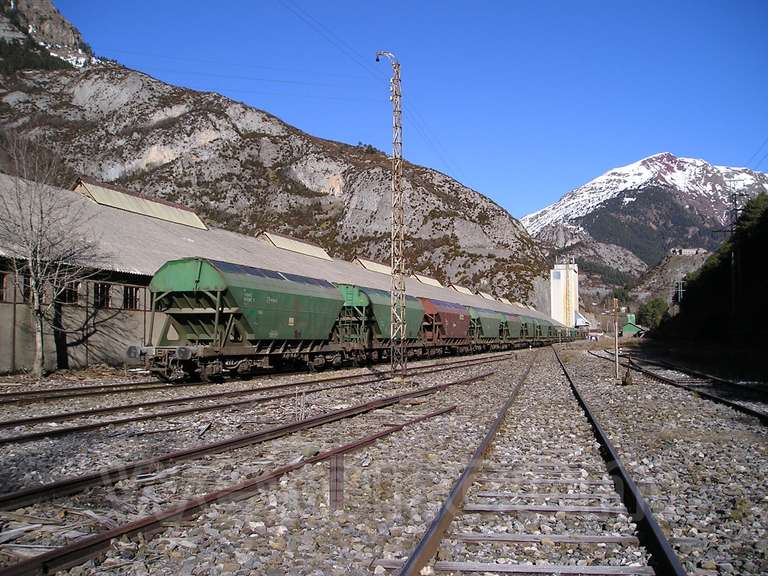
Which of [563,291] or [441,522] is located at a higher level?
[563,291]

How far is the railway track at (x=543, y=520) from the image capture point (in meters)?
4.54

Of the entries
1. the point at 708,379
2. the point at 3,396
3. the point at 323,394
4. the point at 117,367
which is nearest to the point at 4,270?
the point at 117,367

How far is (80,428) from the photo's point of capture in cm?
1028

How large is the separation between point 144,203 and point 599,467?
3414 cm

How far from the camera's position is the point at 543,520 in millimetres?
5738

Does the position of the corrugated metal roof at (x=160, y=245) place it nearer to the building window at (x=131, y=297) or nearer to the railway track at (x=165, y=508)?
the building window at (x=131, y=297)

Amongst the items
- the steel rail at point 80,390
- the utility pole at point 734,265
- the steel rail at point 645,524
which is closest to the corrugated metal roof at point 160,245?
the steel rail at point 80,390

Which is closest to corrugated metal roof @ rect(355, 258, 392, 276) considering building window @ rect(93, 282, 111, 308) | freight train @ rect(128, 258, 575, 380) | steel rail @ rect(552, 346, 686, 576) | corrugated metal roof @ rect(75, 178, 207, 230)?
corrugated metal roof @ rect(75, 178, 207, 230)

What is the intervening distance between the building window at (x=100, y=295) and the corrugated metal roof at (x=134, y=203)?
8.79 metres

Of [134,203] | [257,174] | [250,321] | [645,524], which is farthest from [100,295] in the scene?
[257,174]

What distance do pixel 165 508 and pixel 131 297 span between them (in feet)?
73.5

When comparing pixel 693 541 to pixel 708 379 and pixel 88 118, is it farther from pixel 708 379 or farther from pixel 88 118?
pixel 88 118

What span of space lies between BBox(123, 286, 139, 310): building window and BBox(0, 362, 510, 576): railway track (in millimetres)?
17632

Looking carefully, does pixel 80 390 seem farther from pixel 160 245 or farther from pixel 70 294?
pixel 160 245
